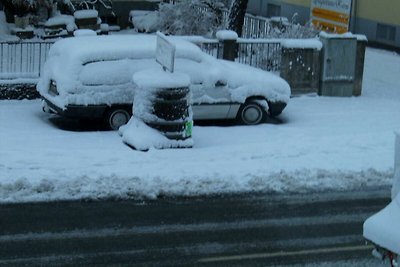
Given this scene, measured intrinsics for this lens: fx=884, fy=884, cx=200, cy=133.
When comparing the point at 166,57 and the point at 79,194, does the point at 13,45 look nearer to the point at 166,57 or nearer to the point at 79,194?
the point at 166,57

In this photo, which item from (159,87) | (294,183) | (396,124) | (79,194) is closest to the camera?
(79,194)

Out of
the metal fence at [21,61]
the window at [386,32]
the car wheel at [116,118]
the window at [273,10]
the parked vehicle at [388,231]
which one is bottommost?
the car wheel at [116,118]

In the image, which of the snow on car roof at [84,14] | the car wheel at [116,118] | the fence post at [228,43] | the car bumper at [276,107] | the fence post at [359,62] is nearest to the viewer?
the car wheel at [116,118]

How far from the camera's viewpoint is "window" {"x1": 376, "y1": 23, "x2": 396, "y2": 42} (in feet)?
99.3

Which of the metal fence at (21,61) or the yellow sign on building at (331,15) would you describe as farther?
the yellow sign on building at (331,15)

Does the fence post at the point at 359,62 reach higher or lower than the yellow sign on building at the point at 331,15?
lower

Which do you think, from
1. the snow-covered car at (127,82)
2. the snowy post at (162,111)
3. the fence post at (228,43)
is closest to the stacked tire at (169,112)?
the snowy post at (162,111)

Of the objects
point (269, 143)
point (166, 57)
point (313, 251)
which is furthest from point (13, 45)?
point (313, 251)

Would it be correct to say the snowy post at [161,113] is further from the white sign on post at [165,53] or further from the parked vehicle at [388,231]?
the parked vehicle at [388,231]

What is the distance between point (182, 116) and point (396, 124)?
5.10 metres

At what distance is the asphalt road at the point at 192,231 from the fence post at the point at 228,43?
27.5 ft

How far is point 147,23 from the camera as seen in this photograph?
30.5m

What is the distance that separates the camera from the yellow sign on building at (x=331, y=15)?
31.7 m

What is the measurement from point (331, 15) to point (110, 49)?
17456 mm
